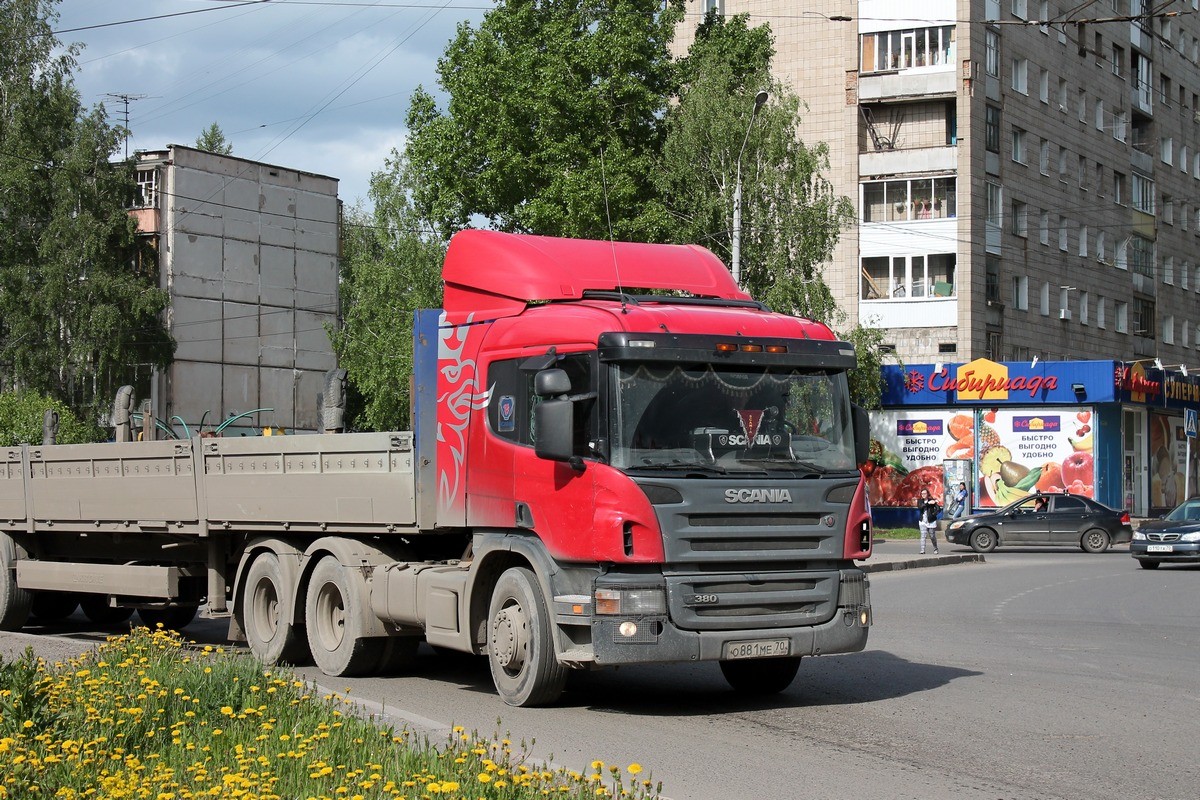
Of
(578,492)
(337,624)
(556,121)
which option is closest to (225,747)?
(578,492)

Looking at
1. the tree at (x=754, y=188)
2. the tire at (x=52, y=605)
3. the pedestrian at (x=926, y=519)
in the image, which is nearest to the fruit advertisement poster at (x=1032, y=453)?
the tree at (x=754, y=188)

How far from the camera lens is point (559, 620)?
9.27 metres

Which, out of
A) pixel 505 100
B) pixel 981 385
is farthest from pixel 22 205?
pixel 981 385

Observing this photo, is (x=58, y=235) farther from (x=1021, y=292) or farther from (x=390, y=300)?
(x=1021, y=292)

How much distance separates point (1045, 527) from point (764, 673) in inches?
1064

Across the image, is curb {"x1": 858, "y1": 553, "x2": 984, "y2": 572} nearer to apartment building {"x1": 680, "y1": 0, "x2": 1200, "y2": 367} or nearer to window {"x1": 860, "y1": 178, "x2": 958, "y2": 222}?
apartment building {"x1": 680, "y1": 0, "x2": 1200, "y2": 367}

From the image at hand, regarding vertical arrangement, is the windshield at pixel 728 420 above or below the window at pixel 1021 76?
below

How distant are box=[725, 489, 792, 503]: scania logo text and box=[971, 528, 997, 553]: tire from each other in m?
27.8

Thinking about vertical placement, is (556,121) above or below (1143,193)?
below

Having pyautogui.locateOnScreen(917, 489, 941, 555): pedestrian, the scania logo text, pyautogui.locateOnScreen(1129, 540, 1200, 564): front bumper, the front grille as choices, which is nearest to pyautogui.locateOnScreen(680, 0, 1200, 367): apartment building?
pyautogui.locateOnScreen(917, 489, 941, 555): pedestrian

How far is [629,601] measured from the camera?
903cm

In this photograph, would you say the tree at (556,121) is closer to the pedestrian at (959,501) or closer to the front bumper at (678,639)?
the pedestrian at (959,501)

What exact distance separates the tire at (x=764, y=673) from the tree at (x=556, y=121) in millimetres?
28104

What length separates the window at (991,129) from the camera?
164ft
